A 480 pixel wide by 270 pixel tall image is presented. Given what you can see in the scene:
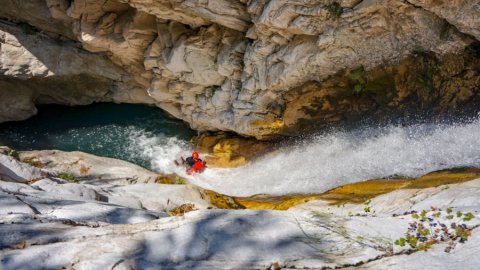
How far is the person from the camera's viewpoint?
17.9 metres

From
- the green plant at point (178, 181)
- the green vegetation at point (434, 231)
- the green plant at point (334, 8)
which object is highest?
the green plant at point (334, 8)

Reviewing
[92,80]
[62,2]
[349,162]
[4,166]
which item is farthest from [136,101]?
[349,162]

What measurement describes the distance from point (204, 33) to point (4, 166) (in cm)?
838

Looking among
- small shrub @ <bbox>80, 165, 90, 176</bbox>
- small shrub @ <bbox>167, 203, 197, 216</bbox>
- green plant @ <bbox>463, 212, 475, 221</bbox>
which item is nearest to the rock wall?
small shrub @ <bbox>80, 165, 90, 176</bbox>

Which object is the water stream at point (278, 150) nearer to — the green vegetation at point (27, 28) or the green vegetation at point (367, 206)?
the green vegetation at point (367, 206)

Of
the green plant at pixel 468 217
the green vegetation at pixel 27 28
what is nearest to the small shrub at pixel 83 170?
the green vegetation at pixel 27 28

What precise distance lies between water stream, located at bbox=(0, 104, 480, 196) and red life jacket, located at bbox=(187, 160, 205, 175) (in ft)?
0.88

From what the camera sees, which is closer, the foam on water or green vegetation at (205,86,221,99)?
the foam on water

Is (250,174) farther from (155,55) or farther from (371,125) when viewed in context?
(155,55)

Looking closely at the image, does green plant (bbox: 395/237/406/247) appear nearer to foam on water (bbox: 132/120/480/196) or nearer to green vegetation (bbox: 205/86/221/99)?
foam on water (bbox: 132/120/480/196)

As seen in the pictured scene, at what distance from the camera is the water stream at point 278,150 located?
42.1ft

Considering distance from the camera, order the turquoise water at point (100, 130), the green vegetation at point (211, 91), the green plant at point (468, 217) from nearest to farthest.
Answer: the green plant at point (468, 217) < the green vegetation at point (211, 91) < the turquoise water at point (100, 130)

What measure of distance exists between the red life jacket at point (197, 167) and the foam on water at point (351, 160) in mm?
272

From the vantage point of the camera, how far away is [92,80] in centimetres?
2072
